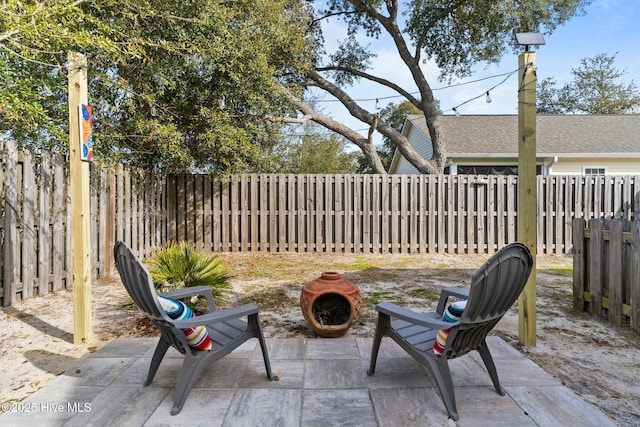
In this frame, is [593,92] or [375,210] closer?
[375,210]

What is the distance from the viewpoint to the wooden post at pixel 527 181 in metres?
2.84

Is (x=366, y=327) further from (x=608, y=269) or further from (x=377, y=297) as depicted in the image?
(x=608, y=269)

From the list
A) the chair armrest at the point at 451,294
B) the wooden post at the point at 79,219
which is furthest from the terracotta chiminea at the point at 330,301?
the wooden post at the point at 79,219

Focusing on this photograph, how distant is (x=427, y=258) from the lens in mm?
7309

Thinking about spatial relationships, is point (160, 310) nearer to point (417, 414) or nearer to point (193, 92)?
point (417, 414)

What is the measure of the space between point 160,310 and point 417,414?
1.43m

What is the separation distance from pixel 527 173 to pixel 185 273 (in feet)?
10.6

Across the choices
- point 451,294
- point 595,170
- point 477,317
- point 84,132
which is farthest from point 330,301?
point 595,170

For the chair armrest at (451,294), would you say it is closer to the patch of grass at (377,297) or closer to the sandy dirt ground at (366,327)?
the sandy dirt ground at (366,327)

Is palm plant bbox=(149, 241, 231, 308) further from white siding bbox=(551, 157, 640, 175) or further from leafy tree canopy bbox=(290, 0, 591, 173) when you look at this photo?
white siding bbox=(551, 157, 640, 175)

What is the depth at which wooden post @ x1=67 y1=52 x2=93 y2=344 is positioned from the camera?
293cm

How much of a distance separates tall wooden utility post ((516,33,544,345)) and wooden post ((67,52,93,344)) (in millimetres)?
3472

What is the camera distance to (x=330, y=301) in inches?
126

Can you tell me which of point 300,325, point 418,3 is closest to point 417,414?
point 300,325
